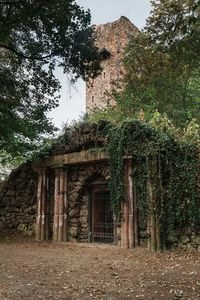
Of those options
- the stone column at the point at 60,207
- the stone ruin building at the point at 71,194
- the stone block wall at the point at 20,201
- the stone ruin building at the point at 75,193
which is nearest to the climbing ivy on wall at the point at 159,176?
the stone ruin building at the point at 71,194

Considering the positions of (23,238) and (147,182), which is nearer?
(147,182)

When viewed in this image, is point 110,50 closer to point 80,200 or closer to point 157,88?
point 157,88

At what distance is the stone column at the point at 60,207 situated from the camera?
1112 centimetres

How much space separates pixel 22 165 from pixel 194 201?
21.6ft

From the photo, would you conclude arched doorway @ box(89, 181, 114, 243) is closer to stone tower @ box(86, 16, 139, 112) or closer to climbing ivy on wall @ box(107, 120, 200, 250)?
climbing ivy on wall @ box(107, 120, 200, 250)

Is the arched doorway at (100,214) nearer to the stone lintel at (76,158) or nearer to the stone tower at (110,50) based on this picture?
the stone lintel at (76,158)

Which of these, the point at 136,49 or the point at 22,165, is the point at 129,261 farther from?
the point at 136,49

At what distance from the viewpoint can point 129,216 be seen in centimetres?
950

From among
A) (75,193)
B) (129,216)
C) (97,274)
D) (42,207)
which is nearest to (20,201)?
(42,207)

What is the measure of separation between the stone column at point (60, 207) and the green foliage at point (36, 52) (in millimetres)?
2148

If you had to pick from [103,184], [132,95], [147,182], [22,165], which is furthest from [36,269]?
[132,95]

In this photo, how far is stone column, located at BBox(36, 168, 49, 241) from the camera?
11555 millimetres

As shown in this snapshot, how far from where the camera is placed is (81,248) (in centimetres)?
986

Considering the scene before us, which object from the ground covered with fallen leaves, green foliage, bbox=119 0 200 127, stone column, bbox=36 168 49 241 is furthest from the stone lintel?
green foliage, bbox=119 0 200 127
